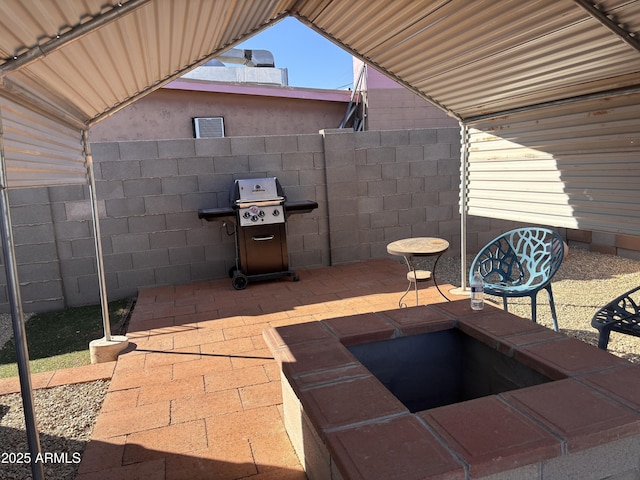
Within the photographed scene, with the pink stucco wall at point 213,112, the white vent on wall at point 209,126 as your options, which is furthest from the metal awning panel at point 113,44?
the pink stucco wall at point 213,112

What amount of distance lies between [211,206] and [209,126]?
443 centimetres

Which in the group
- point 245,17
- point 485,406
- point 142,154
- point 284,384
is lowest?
point 284,384

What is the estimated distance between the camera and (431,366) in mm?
2504

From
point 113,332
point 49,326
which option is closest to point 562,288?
point 113,332

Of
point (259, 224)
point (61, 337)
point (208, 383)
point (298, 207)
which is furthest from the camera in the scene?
point (298, 207)

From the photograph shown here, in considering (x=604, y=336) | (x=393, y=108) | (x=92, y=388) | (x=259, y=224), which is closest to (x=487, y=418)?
(x=604, y=336)

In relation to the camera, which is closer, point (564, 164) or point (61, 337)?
point (564, 164)

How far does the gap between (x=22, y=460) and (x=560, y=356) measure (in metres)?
2.80

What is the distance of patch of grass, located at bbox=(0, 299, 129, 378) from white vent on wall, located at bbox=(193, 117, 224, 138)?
501 centimetres

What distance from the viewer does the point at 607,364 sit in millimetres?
1872

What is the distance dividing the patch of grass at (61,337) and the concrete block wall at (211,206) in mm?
361

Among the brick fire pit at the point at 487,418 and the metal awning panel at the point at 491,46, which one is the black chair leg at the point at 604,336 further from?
the metal awning panel at the point at 491,46

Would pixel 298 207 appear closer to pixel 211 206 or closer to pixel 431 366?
pixel 211 206

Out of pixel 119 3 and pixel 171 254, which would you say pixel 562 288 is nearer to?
pixel 171 254
